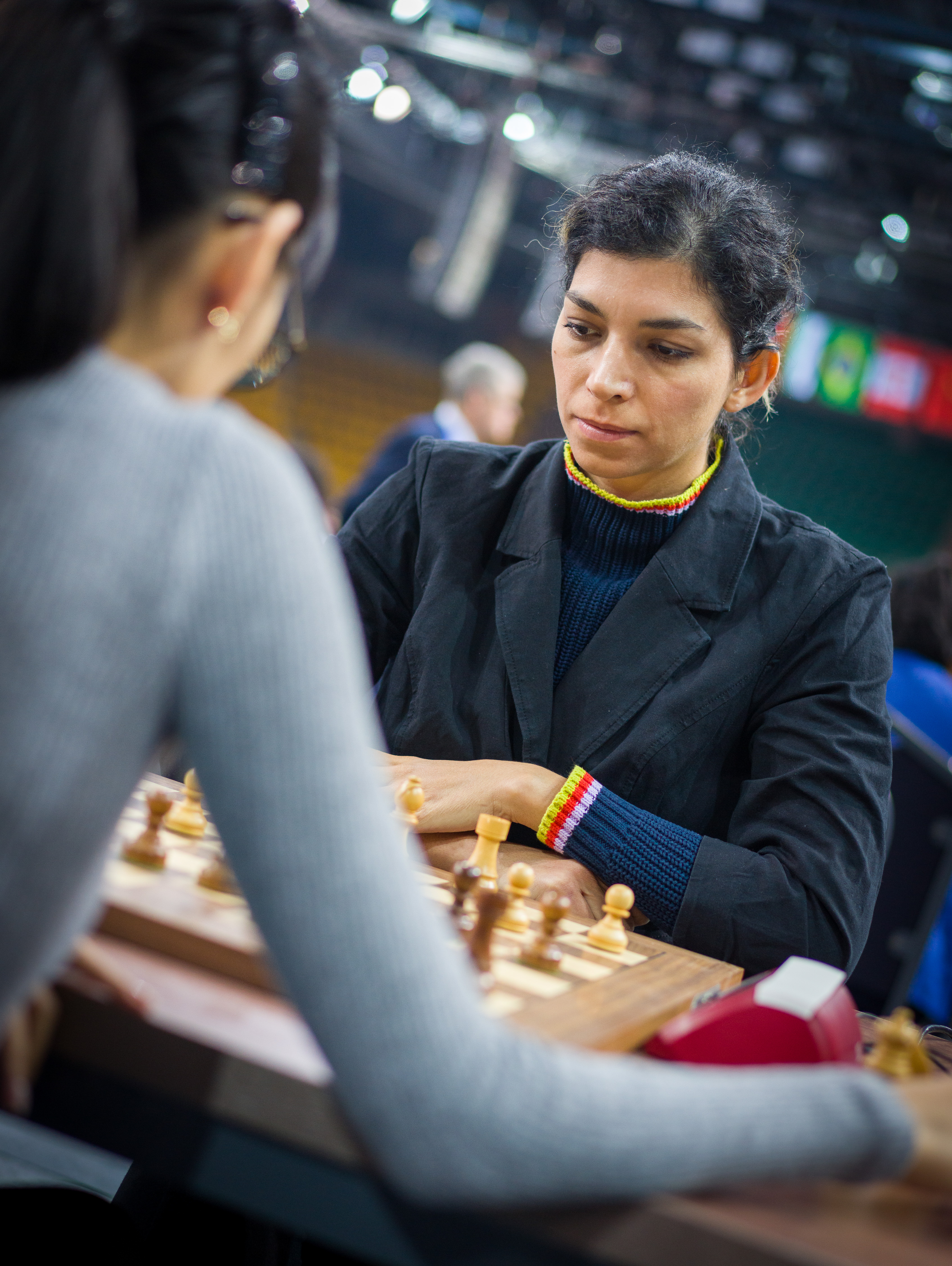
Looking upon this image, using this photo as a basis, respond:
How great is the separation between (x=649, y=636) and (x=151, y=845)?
73 cm

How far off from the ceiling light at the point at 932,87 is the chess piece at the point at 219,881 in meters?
6.38

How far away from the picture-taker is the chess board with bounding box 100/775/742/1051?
2.60 ft

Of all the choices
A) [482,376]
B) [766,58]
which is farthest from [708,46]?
[482,376]

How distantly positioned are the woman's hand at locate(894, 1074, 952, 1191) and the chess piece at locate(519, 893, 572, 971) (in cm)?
31

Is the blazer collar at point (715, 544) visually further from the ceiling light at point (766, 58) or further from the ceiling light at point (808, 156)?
the ceiling light at point (808, 156)

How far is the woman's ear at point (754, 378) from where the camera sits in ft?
5.30

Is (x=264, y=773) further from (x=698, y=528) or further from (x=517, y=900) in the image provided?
(x=698, y=528)

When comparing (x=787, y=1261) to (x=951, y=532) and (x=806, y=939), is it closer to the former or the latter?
(x=806, y=939)

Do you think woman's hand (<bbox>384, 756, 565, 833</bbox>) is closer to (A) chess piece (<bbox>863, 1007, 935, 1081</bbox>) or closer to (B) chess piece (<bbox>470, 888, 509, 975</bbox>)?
(B) chess piece (<bbox>470, 888, 509, 975</bbox>)

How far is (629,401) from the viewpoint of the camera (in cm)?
148

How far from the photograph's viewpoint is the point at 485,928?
91 centimetres

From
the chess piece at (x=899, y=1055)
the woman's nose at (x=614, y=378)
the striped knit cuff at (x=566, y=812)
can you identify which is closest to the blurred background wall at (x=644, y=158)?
the woman's nose at (x=614, y=378)

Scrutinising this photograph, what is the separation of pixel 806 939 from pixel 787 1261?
67cm

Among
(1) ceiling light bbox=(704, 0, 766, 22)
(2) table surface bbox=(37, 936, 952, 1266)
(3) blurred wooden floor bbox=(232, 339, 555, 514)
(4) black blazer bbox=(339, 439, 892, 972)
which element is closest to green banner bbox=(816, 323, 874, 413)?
(3) blurred wooden floor bbox=(232, 339, 555, 514)
